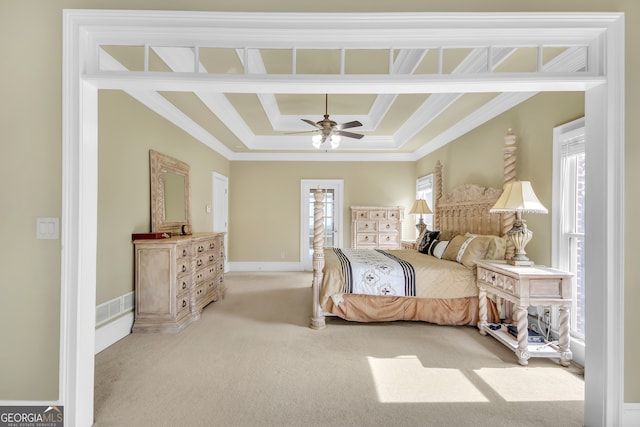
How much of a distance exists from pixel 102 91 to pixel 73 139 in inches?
60.2

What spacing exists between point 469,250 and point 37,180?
380cm

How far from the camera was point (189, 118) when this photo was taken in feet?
14.5

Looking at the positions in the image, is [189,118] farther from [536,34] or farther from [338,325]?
[536,34]

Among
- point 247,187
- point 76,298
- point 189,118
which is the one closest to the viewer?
point 76,298

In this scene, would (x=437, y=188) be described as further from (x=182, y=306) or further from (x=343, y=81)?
(x=182, y=306)

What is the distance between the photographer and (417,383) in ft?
7.37

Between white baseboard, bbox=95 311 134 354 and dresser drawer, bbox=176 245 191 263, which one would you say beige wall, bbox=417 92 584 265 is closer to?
dresser drawer, bbox=176 245 191 263

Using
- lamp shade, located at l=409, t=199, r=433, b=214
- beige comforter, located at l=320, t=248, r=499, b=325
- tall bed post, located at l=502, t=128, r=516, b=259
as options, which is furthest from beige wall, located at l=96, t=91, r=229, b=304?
lamp shade, located at l=409, t=199, r=433, b=214

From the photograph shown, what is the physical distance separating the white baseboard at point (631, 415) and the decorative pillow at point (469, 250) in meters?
1.67

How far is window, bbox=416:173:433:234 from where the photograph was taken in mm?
5920

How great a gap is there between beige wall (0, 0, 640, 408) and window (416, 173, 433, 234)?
4.28m

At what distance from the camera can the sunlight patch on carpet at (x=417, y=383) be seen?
207 cm

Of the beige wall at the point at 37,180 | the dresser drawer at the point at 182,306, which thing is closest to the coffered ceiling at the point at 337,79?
the beige wall at the point at 37,180

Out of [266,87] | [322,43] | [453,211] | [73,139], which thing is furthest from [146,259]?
[453,211]
